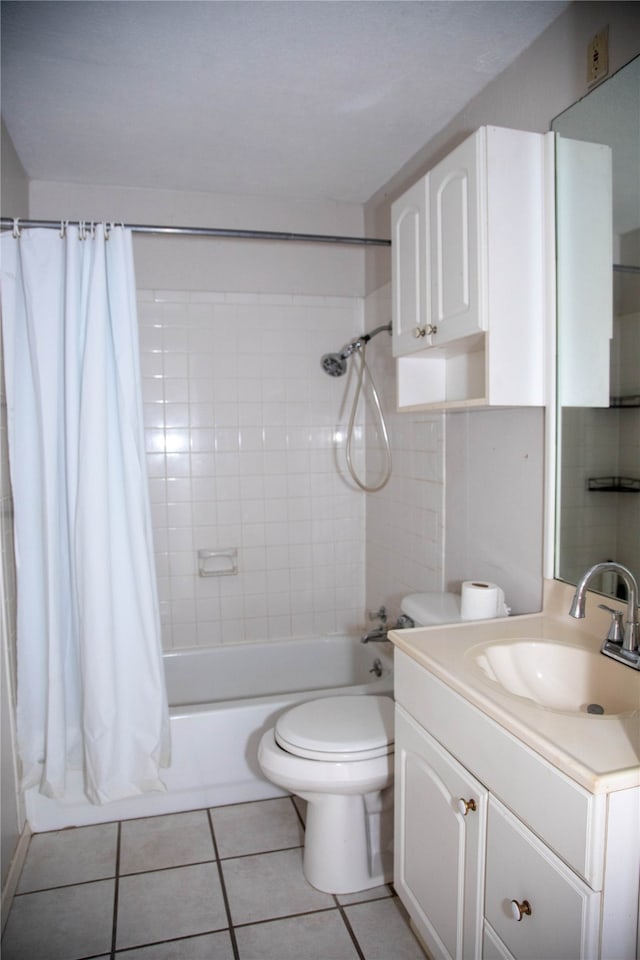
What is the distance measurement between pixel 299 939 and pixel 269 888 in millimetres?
223

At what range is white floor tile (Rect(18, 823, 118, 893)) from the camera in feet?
6.30

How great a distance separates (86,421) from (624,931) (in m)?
1.70

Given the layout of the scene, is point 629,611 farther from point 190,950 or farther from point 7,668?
point 7,668

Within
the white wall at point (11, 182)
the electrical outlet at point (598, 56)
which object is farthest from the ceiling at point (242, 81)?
the electrical outlet at point (598, 56)

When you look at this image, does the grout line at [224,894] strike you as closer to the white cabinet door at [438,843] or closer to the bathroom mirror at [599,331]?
the white cabinet door at [438,843]

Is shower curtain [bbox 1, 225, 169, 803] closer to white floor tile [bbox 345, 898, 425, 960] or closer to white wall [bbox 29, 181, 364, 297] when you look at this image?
white floor tile [bbox 345, 898, 425, 960]

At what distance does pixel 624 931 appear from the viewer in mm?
982

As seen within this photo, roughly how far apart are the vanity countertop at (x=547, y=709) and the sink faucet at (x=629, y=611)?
0.10 feet

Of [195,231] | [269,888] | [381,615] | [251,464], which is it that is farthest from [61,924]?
[195,231]

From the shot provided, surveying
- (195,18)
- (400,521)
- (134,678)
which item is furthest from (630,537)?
(195,18)

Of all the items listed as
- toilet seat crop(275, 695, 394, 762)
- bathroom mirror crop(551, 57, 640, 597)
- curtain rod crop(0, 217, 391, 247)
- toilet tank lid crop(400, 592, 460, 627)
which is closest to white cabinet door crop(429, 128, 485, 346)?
bathroom mirror crop(551, 57, 640, 597)

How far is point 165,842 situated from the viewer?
2.10 metres

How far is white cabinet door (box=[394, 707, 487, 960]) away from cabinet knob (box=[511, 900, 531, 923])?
118 mm

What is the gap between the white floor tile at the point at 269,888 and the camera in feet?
5.85
